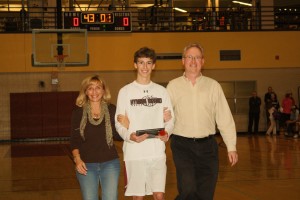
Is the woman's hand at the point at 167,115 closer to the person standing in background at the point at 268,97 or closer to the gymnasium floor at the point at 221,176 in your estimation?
the gymnasium floor at the point at 221,176

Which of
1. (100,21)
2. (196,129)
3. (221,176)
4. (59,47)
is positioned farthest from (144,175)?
(100,21)

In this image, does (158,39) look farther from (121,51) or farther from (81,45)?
(81,45)

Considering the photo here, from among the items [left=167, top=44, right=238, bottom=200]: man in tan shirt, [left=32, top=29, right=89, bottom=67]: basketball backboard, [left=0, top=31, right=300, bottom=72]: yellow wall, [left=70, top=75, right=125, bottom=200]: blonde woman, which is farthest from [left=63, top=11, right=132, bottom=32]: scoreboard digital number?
[left=70, top=75, right=125, bottom=200]: blonde woman

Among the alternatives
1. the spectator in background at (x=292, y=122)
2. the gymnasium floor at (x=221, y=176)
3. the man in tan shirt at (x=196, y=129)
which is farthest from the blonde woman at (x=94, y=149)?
the spectator in background at (x=292, y=122)

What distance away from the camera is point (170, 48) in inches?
928

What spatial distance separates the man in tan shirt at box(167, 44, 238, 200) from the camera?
5793 millimetres

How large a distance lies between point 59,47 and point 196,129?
14.6 meters

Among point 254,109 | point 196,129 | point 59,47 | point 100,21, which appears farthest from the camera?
point 254,109

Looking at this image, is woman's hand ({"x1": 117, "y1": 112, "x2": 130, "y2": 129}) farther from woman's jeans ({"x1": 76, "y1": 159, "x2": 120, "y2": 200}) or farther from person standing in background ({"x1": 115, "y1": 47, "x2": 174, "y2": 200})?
woman's jeans ({"x1": 76, "y1": 159, "x2": 120, "y2": 200})

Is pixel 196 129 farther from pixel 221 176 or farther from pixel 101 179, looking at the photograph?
pixel 221 176

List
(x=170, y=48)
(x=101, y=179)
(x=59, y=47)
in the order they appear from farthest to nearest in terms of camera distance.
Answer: (x=170, y=48) → (x=59, y=47) → (x=101, y=179)

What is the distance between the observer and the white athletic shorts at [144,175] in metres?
5.33

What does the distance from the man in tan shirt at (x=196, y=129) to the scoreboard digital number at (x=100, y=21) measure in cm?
1480

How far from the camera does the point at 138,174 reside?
5.35m
